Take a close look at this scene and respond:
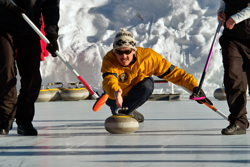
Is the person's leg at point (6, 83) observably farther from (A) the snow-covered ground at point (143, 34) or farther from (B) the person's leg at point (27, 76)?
(A) the snow-covered ground at point (143, 34)

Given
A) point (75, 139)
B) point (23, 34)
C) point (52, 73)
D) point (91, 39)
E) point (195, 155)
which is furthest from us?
point (91, 39)

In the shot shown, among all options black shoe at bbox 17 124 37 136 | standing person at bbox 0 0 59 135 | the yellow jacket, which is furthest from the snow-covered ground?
black shoe at bbox 17 124 37 136

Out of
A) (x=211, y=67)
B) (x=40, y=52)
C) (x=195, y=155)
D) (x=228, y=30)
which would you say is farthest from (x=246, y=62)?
(x=211, y=67)

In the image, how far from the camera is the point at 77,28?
1442 cm

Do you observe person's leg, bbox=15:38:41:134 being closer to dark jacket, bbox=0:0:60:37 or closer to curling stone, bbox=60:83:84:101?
dark jacket, bbox=0:0:60:37

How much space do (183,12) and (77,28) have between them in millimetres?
4022

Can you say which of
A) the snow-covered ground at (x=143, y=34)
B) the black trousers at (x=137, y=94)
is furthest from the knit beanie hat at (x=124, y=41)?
the snow-covered ground at (x=143, y=34)

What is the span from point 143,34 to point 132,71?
415 inches

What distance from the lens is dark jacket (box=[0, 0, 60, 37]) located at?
2701mm

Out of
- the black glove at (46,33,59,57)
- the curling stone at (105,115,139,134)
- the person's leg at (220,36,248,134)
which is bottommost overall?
the curling stone at (105,115,139,134)

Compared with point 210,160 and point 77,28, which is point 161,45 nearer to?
point 77,28

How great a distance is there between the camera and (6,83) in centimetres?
267

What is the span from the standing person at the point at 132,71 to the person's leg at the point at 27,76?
20.2 inches

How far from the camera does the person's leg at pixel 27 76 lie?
2795 millimetres
